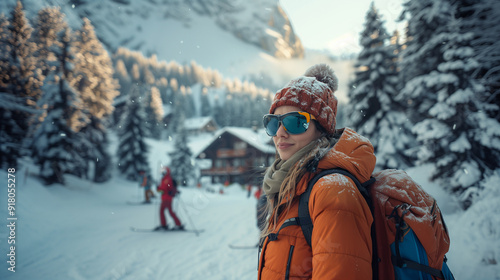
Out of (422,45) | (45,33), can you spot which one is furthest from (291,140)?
(45,33)

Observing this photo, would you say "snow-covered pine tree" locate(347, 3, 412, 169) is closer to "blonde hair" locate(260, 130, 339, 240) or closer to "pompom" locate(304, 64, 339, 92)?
"pompom" locate(304, 64, 339, 92)

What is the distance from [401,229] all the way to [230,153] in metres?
31.3

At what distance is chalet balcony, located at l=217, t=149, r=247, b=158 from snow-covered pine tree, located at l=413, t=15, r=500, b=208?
24.8 m

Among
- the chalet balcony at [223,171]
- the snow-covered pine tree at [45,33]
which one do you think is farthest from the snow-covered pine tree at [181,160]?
the snow-covered pine tree at [45,33]

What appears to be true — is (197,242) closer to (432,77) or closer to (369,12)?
(432,77)

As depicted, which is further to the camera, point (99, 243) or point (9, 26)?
point (99, 243)

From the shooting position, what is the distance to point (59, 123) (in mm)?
13523

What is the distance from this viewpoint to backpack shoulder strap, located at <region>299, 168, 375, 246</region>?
1254 mm

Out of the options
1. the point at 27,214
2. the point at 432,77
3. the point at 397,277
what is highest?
the point at 432,77

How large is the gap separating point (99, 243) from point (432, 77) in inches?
470

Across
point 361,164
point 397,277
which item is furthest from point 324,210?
point 397,277

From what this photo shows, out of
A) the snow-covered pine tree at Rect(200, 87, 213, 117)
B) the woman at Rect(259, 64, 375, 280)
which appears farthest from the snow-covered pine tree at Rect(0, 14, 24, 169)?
the snow-covered pine tree at Rect(200, 87, 213, 117)

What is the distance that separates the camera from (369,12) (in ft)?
41.4

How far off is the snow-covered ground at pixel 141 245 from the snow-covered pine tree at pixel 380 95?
13.9 feet
